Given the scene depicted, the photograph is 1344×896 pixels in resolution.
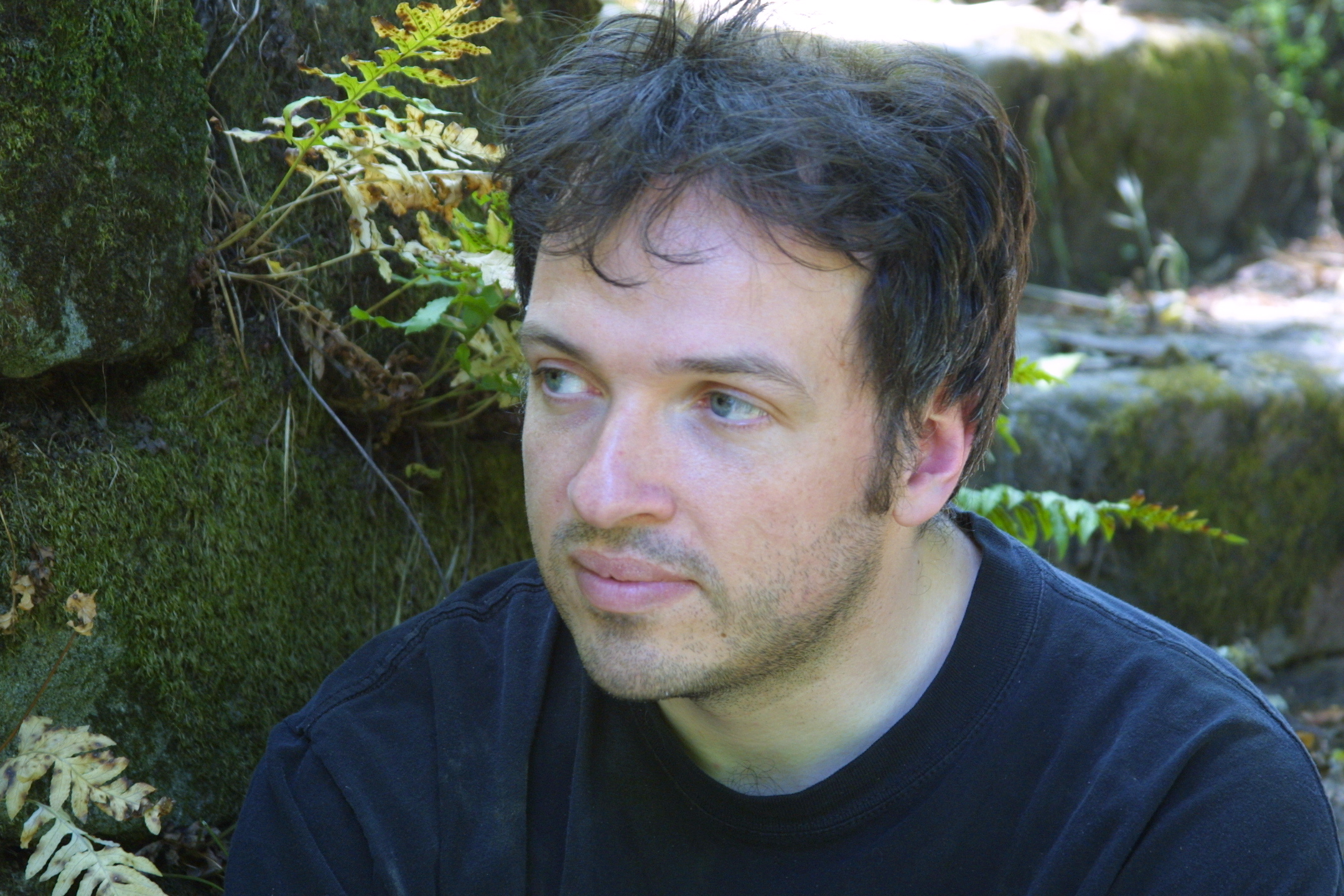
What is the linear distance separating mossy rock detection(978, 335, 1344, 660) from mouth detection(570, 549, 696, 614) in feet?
9.41

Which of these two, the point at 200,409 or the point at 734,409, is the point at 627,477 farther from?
the point at 200,409

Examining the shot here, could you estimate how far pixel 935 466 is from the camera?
2.37m

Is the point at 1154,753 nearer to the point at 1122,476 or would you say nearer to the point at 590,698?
the point at 590,698

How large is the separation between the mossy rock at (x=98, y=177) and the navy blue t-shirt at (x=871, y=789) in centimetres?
90

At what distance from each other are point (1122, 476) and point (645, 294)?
11.6 feet

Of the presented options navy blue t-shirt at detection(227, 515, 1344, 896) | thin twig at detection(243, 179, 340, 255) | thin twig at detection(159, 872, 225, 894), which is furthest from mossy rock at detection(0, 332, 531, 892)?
navy blue t-shirt at detection(227, 515, 1344, 896)

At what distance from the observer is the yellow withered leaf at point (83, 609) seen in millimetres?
2271

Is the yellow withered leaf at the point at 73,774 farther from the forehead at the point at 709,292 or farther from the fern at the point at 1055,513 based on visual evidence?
the fern at the point at 1055,513

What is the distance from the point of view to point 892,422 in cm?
221

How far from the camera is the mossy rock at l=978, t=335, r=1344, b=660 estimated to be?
4844 millimetres

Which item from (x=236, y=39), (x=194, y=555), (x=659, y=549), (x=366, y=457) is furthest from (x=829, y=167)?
(x=194, y=555)

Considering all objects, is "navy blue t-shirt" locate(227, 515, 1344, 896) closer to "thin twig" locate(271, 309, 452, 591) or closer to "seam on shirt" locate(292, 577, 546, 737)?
"seam on shirt" locate(292, 577, 546, 737)

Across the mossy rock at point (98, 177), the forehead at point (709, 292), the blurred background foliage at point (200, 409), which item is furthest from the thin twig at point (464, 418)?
the forehead at point (709, 292)

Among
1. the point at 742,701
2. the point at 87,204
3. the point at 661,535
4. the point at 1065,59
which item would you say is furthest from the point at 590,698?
the point at 1065,59
